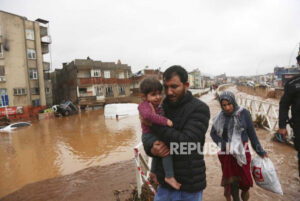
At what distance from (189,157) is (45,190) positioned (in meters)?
5.99

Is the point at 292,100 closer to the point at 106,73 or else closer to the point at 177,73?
the point at 177,73

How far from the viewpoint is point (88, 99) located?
32.4 meters

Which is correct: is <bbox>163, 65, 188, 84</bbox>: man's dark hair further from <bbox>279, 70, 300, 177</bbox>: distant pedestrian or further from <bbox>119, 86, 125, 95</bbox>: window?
<bbox>119, 86, 125, 95</bbox>: window

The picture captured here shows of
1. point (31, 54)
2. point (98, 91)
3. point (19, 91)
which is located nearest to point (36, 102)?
point (19, 91)

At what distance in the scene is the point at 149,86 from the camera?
6.03ft

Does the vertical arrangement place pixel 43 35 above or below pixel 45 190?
above

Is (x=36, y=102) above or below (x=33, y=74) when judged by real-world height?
below

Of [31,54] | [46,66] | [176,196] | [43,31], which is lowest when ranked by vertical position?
[176,196]

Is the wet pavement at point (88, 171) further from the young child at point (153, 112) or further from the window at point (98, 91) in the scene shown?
the window at point (98, 91)

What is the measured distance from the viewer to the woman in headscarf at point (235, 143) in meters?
2.71

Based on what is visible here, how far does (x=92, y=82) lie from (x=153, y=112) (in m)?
33.5

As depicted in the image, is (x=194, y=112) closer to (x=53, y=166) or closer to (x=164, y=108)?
(x=164, y=108)

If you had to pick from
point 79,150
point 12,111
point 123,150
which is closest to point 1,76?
point 12,111

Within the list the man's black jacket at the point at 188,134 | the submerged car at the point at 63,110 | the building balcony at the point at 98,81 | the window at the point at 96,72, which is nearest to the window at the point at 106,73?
the building balcony at the point at 98,81
